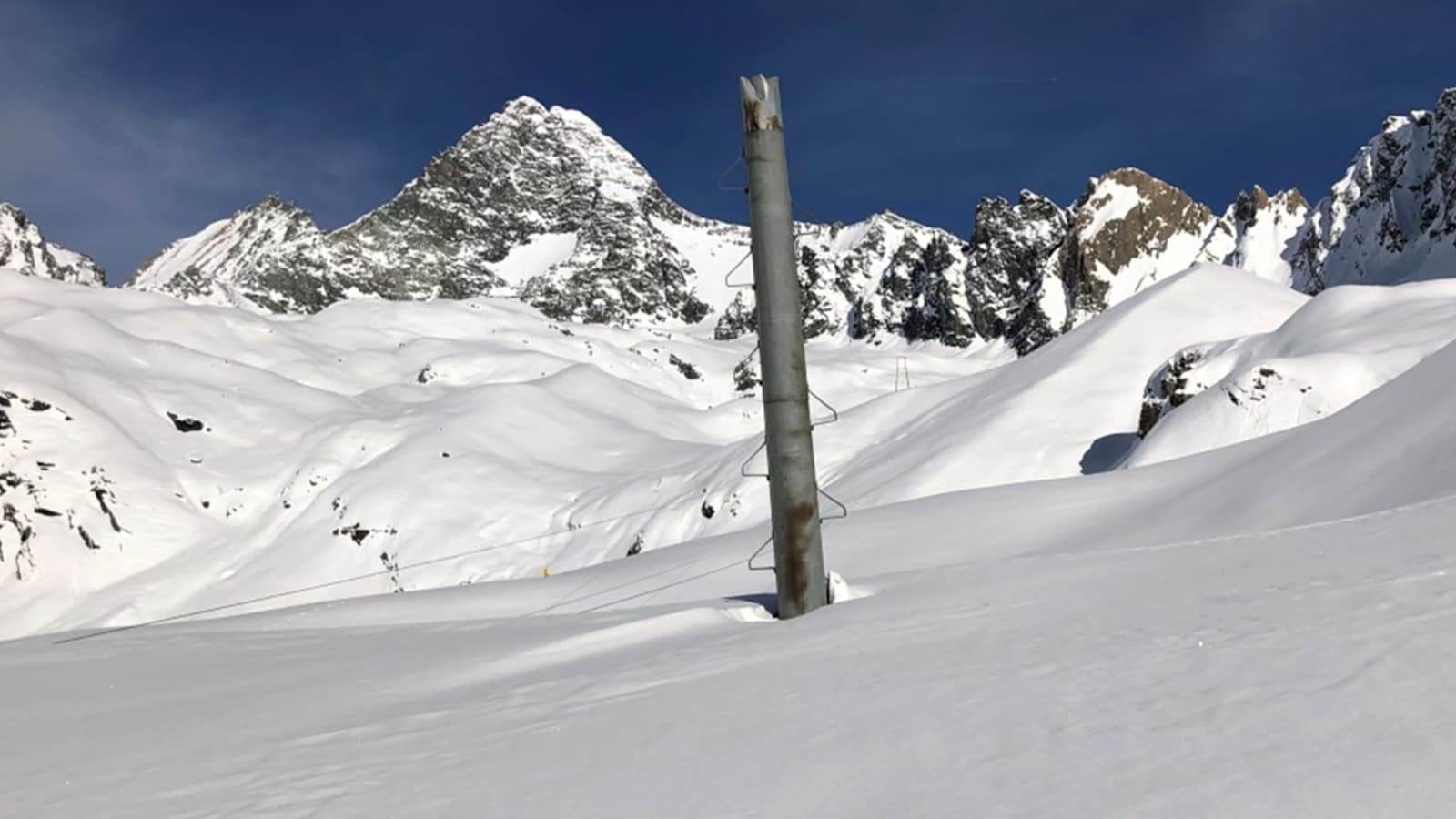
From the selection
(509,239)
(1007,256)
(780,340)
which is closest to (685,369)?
(1007,256)

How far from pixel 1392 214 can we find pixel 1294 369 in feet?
304

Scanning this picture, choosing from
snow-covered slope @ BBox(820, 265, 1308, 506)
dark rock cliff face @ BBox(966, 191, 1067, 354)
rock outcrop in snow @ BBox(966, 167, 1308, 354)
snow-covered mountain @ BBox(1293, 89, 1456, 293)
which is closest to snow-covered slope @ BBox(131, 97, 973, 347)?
dark rock cliff face @ BBox(966, 191, 1067, 354)

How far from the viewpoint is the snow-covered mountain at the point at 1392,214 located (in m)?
87.6

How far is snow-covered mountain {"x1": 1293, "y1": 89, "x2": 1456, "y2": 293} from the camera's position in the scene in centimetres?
8762

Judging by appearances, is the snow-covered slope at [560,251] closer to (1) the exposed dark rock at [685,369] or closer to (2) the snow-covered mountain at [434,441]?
(1) the exposed dark rock at [685,369]

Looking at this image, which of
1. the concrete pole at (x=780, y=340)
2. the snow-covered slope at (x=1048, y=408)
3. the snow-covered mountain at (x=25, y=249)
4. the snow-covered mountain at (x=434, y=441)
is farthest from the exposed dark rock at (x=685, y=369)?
the snow-covered mountain at (x=25, y=249)

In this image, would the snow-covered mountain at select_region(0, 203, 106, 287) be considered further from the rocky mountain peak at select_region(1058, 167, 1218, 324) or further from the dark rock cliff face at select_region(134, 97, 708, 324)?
the rocky mountain peak at select_region(1058, 167, 1218, 324)

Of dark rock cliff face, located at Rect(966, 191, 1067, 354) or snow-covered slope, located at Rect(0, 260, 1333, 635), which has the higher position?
dark rock cliff face, located at Rect(966, 191, 1067, 354)

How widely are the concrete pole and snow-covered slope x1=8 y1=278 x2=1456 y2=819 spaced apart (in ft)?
2.31

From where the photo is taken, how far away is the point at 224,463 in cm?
4728

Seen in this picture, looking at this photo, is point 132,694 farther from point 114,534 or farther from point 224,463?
point 224,463

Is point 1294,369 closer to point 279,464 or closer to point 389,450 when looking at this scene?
point 389,450

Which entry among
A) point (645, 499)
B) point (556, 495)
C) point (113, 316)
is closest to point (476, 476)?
point (556, 495)

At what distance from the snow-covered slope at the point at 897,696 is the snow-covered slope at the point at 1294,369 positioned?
1179cm
